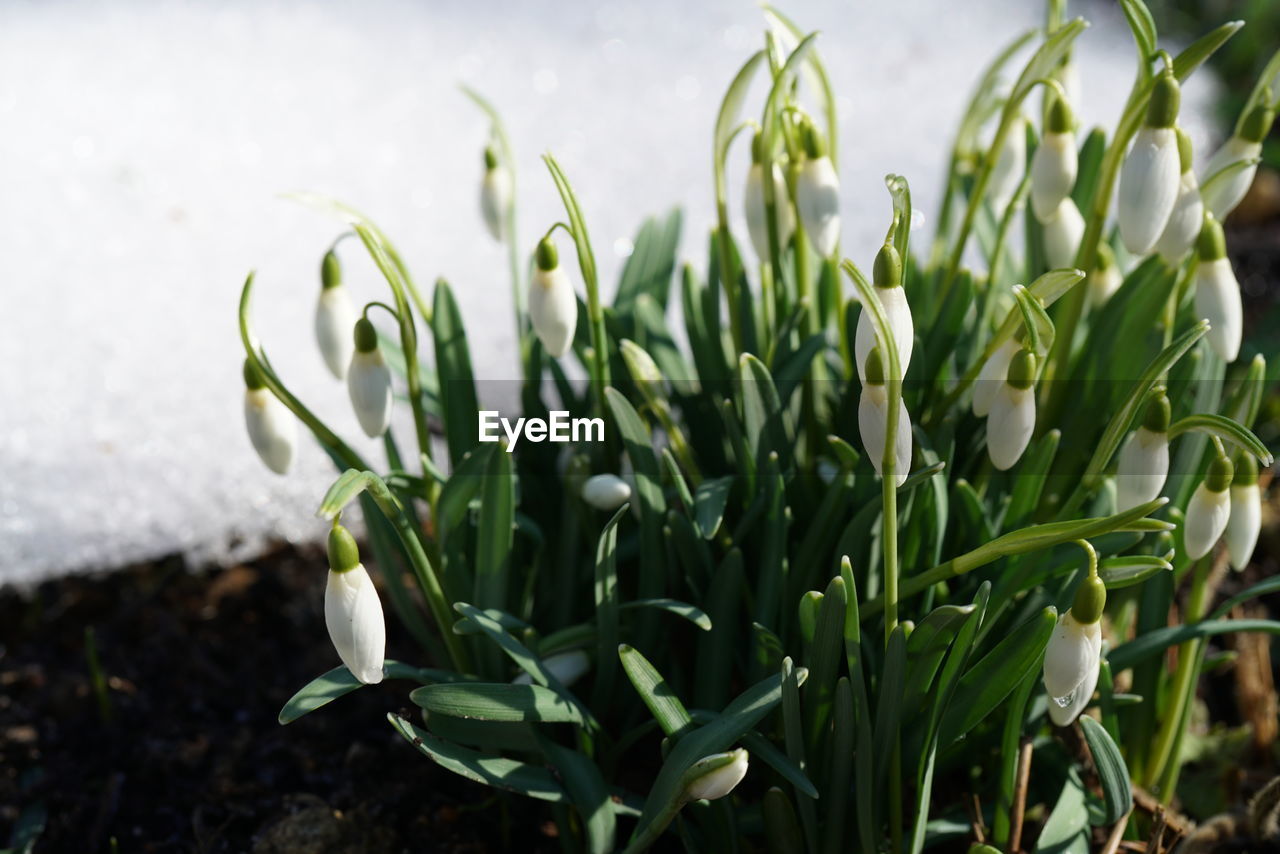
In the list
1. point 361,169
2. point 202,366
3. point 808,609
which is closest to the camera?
point 808,609

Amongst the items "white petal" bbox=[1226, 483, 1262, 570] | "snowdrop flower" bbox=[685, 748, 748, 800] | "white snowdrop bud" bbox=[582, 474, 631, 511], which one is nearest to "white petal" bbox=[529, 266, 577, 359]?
"white snowdrop bud" bbox=[582, 474, 631, 511]

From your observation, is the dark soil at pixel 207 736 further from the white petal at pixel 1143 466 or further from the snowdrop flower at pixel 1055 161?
the snowdrop flower at pixel 1055 161

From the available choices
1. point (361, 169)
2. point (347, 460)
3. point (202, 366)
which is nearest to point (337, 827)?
point (347, 460)

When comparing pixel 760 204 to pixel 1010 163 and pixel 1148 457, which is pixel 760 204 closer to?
pixel 1010 163

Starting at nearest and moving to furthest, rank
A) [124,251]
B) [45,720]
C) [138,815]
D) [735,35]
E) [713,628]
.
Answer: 1. [713,628]
2. [138,815]
3. [45,720]
4. [124,251]
5. [735,35]

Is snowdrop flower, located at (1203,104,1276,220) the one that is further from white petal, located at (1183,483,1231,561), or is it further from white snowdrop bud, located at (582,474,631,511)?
white snowdrop bud, located at (582,474,631,511)

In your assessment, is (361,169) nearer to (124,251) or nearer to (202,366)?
(124,251)
